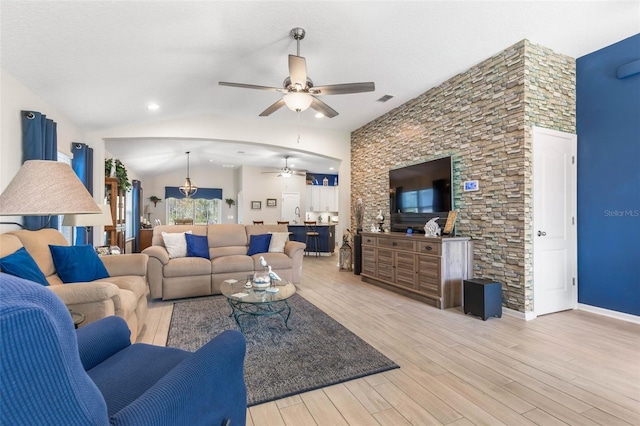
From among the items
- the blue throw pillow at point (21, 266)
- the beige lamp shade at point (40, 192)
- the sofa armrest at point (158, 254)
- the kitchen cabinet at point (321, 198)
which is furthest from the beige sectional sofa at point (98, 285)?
the kitchen cabinet at point (321, 198)

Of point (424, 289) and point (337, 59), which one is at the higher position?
point (337, 59)

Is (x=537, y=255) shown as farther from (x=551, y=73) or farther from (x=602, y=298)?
(x=551, y=73)

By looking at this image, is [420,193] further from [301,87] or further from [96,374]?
[96,374]

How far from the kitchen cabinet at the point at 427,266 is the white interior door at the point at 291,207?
664cm

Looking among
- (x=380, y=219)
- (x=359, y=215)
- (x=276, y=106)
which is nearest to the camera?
(x=276, y=106)

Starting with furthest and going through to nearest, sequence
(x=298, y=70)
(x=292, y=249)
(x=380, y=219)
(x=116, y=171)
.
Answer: (x=116, y=171)
(x=380, y=219)
(x=292, y=249)
(x=298, y=70)

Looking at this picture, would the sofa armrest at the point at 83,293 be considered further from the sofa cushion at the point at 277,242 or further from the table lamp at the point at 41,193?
the sofa cushion at the point at 277,242

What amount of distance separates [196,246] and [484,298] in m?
3.97

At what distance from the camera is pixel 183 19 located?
106 inches

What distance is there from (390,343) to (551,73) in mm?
3645

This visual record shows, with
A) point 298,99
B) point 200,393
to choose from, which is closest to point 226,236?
point 298,99

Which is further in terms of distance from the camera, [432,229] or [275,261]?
[275,261]

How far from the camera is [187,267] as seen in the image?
4.22m

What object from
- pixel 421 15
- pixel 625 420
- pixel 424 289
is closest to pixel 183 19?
pixel 421 15
